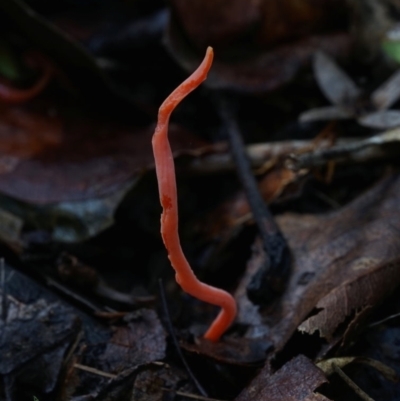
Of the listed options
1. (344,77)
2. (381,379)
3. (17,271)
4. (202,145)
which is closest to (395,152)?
(344,77)

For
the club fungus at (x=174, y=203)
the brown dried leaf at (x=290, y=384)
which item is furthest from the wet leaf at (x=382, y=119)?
the brown dried leaf at (x=290, y=384)

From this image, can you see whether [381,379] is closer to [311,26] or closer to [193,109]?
[193,109]

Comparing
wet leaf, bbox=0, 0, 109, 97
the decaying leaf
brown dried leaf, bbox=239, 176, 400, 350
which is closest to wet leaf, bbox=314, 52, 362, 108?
the decaying leaf

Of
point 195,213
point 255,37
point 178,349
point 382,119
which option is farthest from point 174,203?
point 255,37

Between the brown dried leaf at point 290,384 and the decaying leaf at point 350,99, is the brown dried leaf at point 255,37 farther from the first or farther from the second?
the brown dried leaf at point 290,384

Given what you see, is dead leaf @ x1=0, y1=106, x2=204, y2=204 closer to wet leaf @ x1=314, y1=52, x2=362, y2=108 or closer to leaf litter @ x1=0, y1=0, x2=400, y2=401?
leaf litter @ x1=0, y1=0, x2=400, y2=401

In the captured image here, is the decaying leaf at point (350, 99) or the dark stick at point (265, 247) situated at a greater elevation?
the decaying leaf at point (350, 99)
